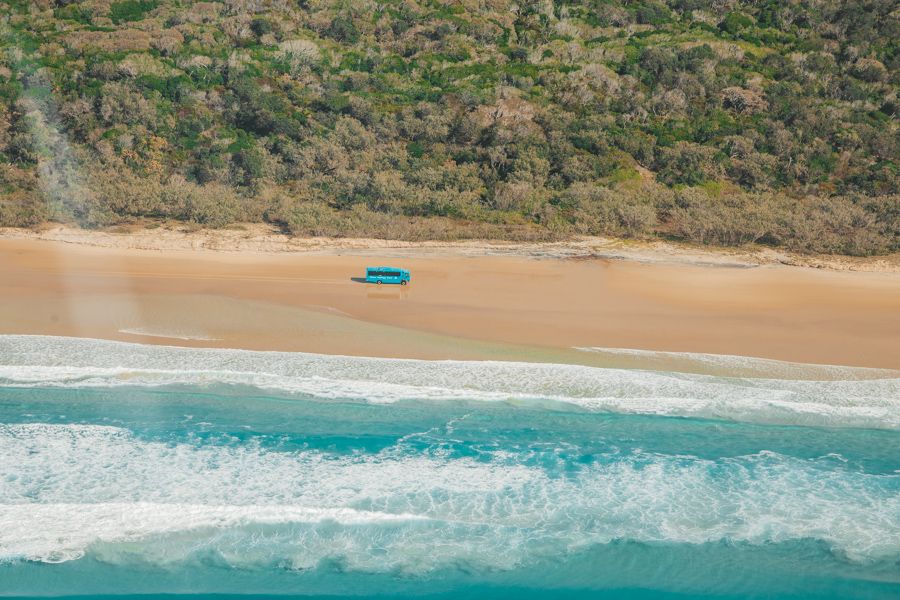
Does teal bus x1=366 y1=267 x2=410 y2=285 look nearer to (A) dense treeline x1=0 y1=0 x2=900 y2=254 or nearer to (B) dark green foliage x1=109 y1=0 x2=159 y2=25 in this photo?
(A) dense treeline x1=0 y1=0 x2=900 y2=254

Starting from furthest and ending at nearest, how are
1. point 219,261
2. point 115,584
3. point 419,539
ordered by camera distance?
point 219,261 < point 419,539 < point 115,584

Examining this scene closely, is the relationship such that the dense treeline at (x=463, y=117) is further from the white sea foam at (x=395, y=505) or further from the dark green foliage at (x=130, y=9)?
the white sea foam at (x=395, y=505)

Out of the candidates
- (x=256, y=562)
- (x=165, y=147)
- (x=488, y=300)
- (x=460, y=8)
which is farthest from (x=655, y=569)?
(x=460, y=8)

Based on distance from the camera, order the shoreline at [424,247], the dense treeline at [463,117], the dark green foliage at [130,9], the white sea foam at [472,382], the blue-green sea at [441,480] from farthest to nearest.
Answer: the dark green foliage at [130,9]
the dense treeline at [463,117]
the shoreline at [424,247]
the white sea foam at [472,382]
the blue-green sea at [441,480]

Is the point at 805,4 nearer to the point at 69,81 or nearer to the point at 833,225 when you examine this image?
the point at 833,225

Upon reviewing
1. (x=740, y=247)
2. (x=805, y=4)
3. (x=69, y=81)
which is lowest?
(x=740, y=247)

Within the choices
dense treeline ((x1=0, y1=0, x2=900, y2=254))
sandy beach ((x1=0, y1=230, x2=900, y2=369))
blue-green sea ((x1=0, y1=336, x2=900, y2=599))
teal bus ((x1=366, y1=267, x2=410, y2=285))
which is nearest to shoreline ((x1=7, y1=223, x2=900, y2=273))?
sandy beach ((x1=0, y1=230, x2=900, y2=369))

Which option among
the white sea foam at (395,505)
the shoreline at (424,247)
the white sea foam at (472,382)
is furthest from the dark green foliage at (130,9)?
the white sea foam at (395,505)
